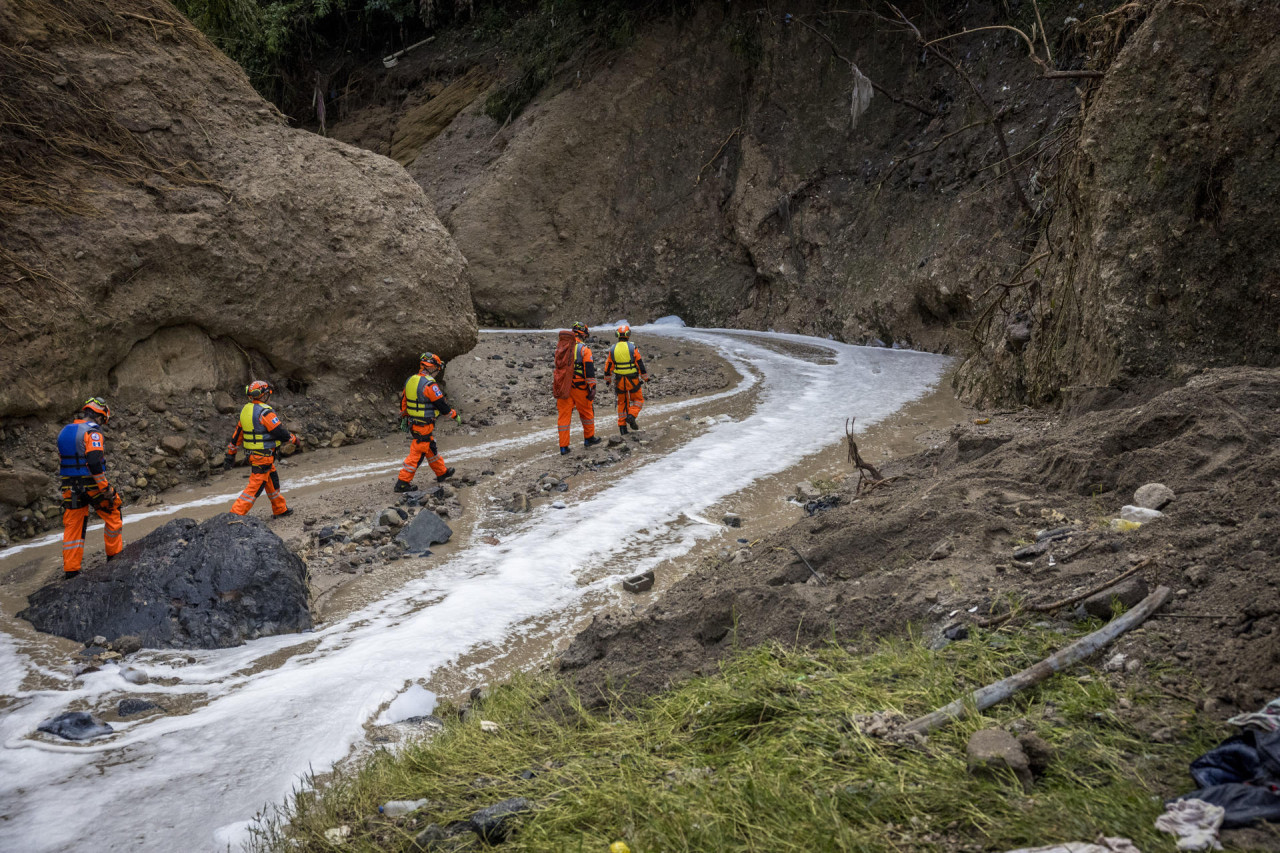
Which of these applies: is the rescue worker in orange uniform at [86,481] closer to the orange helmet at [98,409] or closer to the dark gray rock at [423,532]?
the orange helmet at [98,409]

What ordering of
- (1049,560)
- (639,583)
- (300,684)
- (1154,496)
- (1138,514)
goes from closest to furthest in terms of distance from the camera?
(1049,560) < (1138,514) < (1154,496) < (300,684) < (639,583)

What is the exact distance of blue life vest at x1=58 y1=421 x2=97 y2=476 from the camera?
321 inches

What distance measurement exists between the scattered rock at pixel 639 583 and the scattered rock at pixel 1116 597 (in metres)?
4.03

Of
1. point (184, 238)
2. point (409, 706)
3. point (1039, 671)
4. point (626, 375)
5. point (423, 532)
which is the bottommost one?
point (409, 706)

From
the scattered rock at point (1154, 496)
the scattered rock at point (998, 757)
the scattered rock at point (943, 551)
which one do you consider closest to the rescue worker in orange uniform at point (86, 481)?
the scattered rock at point (943, 551)

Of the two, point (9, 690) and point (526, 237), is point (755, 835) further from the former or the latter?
point (526, 237)

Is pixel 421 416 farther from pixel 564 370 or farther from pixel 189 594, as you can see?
pixel 189 594

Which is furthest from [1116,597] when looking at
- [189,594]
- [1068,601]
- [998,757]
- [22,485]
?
[22,485]

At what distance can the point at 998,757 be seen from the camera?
9.39 feet

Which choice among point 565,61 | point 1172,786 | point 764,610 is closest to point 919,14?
point 565,61

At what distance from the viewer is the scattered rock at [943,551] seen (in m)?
4.80

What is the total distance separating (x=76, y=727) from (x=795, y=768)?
4.65 meters

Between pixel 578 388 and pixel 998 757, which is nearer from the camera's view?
pixel 998 757

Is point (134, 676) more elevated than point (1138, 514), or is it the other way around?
point (1138, 514)
